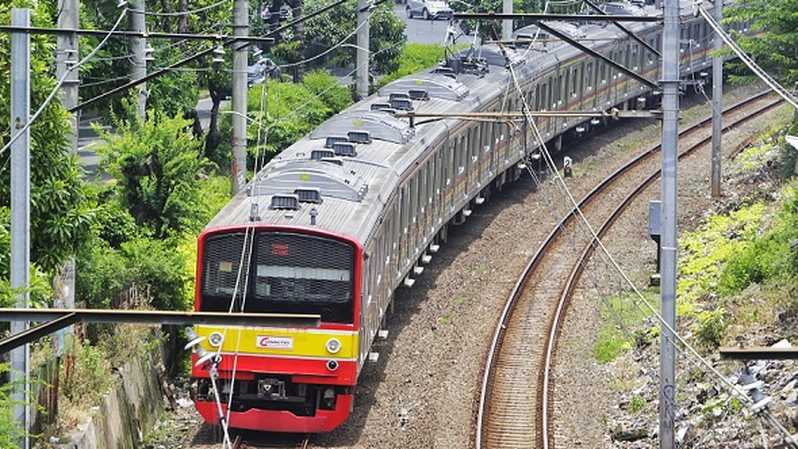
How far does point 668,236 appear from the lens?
50.9ft

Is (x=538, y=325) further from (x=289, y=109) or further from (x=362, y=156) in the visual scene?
(x=289, y=109)

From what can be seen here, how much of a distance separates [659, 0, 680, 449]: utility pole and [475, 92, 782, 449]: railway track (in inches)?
68.6

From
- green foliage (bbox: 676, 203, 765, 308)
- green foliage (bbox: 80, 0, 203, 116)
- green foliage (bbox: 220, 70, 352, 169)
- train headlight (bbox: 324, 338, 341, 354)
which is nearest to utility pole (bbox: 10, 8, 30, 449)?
train headlight (bbox: 324, 338, 341, 354)

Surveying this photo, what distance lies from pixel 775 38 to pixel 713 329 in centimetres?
776

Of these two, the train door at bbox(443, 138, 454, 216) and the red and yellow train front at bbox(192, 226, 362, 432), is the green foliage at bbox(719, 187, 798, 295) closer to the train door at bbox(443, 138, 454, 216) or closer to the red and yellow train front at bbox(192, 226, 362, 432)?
the train door at bbox(443, 138, 454, 216)

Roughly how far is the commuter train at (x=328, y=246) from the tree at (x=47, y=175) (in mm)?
1808

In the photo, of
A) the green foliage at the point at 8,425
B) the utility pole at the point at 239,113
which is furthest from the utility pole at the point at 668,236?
the utility pole at the point at 239,113

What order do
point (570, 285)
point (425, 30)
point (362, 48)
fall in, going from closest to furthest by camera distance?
point (570, 285) → point (362, 48) → point (425, 30)

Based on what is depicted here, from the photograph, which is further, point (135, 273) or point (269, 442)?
point (135, 273)

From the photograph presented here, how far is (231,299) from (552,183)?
1508 centimetres

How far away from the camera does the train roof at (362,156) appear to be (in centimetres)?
1745

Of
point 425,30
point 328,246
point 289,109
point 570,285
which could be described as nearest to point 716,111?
point 570,285

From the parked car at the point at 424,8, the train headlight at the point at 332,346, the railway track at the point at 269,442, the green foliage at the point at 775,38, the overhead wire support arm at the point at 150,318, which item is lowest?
the railway track at the point at 269,442

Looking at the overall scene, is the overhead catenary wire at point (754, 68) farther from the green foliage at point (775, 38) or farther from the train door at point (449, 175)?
the train door at point (449, 175)
